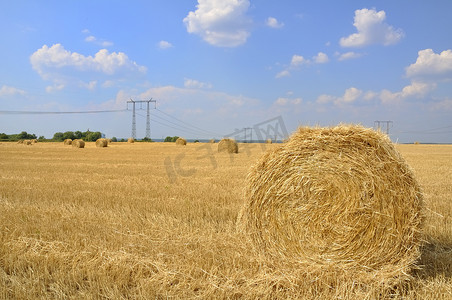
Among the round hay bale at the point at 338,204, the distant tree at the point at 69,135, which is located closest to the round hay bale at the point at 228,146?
the round hay bale at the point at 338,204

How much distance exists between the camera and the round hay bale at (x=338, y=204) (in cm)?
356

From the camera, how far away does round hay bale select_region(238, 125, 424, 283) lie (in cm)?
356

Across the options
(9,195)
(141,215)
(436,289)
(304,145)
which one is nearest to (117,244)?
(141,215)

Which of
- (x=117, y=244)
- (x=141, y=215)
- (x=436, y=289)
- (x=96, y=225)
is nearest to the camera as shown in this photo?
(x=436, y=289)

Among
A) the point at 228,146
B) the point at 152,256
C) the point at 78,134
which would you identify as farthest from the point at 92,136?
the point at 152,256

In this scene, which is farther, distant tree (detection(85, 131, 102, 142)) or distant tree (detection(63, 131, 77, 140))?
distant tree (detection(63, 131, 77, 140))

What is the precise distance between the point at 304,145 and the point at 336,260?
1383mm

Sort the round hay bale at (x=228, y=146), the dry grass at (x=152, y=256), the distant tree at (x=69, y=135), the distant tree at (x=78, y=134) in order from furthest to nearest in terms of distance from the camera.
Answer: the distant tree at (x=78, y=134) < the distant tree at (x=69, y=135) < the round hay bale at (x=228, y=146) < the dry grass at (x=152, y=256)

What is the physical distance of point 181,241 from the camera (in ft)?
15.3

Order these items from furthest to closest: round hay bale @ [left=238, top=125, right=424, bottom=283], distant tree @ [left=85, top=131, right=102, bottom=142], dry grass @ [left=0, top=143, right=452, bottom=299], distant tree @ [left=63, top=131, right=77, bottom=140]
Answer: distant tree @ [left=63, top=131, right=77, bottom=140] < distant tree @ [left=85, top=131, right=102, bottom=142] < round hay bale @ [left=238, top=125, right=424, bottom=283] < dry grass @ [left=0, top=143, right=452, bottom=299]

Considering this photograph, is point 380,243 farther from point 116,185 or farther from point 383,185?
point 116,185

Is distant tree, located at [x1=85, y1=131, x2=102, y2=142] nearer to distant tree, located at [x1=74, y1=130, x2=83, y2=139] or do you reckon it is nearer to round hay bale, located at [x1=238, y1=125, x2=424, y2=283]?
distant tree, located at [x1=74, y1=130, x2=83, y2=139]

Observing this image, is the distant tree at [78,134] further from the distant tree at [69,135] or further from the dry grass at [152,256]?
the dry grass at [152,256]

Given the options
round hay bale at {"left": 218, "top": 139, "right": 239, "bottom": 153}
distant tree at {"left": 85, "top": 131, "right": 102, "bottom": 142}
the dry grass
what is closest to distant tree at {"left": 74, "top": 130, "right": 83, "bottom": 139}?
distant tree at {"left": 85, "top": 131, "right": 102, "bottom": 142}
